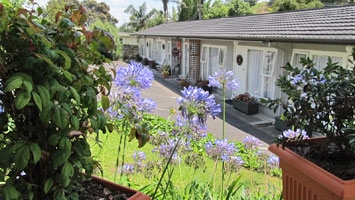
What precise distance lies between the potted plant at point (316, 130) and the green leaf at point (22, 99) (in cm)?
150

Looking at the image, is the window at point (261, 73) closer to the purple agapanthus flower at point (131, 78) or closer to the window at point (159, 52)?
the purple agapanthus flower at point (131, 78)

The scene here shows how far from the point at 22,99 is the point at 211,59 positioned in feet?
52.2

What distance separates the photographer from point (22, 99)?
4.33 feet

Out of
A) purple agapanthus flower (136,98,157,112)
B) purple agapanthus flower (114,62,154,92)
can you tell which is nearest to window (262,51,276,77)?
purple agapanthus flower (136,98,157,112)

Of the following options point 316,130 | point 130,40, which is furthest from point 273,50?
point 130,40

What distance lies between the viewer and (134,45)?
133ft

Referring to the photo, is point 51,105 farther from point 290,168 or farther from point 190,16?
point 190,16

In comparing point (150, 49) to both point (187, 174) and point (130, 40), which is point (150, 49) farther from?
point (187, 174)

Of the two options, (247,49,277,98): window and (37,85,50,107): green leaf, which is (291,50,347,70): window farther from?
(37,85,50,107): green leaf

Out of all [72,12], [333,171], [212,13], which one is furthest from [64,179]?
[212,13]

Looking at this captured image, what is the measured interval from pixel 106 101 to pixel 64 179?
0.46m

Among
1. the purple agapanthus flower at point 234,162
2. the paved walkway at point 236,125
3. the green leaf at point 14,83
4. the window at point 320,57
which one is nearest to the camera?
the green leaf at point 14,83

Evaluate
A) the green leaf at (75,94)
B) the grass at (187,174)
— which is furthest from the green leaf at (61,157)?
the grass at (187,174)

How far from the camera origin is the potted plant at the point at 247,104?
40.0 feet
